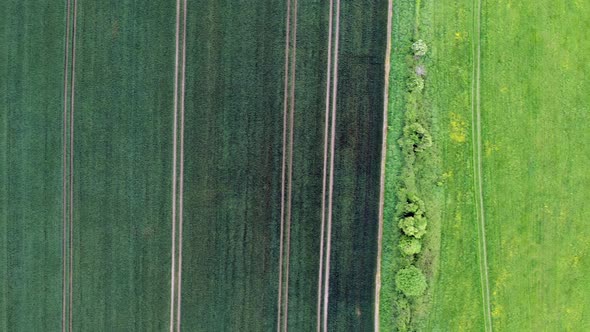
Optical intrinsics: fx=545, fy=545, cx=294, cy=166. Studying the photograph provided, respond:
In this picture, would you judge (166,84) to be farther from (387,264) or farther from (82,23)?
(387,264)

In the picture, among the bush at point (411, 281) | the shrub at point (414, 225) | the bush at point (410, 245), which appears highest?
the shrub at point (414, 225)

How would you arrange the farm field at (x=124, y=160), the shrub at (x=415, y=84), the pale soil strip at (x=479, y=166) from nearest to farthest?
the shrub at (x=415, y=84)
the pale soil strip at (x=479, y=166)
the farm field at (x=124, y=160)

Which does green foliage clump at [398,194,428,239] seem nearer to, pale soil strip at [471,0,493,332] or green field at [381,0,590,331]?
green field at [381,0,590,331]

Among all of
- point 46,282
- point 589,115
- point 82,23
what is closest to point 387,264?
point 589,115

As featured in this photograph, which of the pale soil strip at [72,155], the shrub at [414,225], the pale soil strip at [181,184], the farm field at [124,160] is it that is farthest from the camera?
the pale soil strip at [72,155]

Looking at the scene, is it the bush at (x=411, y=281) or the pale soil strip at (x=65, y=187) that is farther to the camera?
the pale soil strip at (x=65, y=187)

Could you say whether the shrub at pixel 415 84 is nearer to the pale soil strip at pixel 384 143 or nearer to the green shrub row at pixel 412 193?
the green shrub row at pixel 412 193

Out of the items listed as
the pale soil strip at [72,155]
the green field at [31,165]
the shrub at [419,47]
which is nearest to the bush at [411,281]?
the shrub at [419,47]
